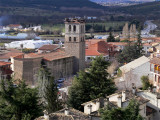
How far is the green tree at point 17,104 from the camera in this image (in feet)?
55.0

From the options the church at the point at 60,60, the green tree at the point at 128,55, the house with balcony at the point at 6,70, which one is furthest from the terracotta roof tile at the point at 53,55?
the green tree at the point at 128,55

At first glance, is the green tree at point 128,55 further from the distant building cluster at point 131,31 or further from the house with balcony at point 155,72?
the distant building cluster at point 131,31

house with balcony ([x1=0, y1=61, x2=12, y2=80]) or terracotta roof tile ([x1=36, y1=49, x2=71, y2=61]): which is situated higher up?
terracotta roof tile ([x1=36, y1=49, x2=71, y2=61])

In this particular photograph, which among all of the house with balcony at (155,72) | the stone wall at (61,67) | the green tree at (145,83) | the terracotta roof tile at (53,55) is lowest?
the stone wall at (61,67)

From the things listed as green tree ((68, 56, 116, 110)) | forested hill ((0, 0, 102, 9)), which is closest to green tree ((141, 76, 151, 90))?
green tree ((68, 56, 116, 110))

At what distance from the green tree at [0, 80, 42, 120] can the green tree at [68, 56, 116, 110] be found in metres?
4.29

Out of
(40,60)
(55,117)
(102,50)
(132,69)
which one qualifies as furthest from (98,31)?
(55,117)

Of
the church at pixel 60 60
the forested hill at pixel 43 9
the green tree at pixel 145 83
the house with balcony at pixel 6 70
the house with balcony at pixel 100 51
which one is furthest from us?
the forested hill at pixel 43 9

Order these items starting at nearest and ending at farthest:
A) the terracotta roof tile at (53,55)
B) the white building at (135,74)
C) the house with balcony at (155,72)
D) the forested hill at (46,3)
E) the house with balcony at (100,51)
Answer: the house with balcony at (155,72) → the white building at (135,74) → the terracotta roof tile at (53,55) → the house with balcony at (100,51) → the forested hill at (46,3)

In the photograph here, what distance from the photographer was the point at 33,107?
685 inches

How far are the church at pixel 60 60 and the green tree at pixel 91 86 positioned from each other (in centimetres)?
1164

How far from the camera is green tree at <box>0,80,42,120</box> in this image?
660 inches

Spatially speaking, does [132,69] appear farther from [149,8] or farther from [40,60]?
[149,8]

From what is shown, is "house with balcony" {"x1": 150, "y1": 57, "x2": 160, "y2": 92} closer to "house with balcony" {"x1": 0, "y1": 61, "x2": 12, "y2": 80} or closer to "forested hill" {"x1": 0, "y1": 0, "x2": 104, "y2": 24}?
"house with balcony" {"x1": 0, "y1": 61, "x2": 12, "y2": 80}
